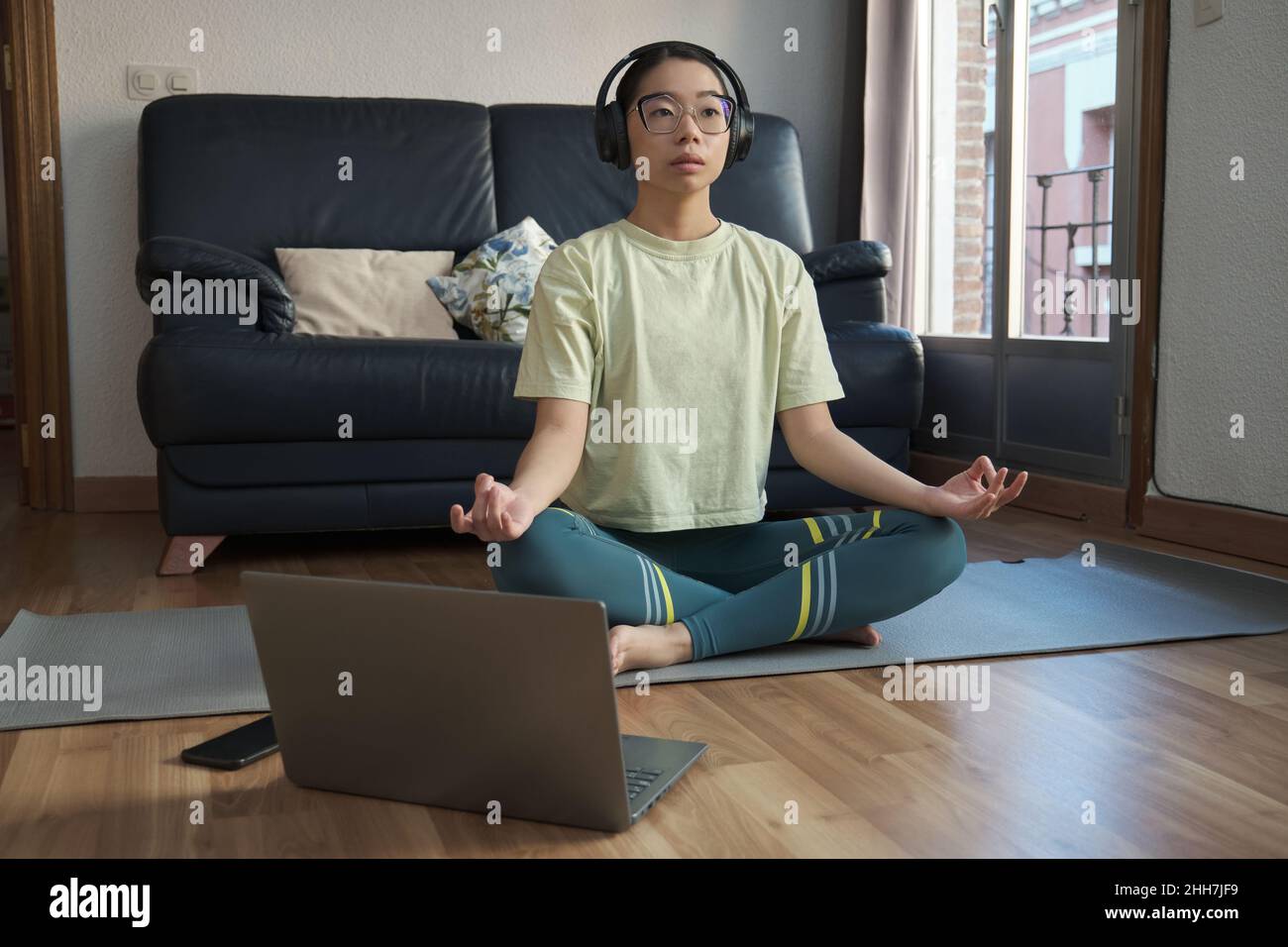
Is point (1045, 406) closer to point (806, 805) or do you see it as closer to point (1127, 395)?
point (1127, 395)

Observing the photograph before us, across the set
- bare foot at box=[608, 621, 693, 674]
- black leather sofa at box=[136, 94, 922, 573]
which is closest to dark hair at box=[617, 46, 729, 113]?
bare foot at box=[608, 621, 693, 674]

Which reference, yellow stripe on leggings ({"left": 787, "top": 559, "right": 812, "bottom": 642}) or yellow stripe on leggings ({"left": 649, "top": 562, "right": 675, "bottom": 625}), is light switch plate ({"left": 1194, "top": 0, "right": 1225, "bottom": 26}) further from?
A: yellow stripe on leggings ({"left": 649, "top": 562, "right": 675, "bottom": 625})

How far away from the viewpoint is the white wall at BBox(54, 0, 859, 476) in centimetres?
323

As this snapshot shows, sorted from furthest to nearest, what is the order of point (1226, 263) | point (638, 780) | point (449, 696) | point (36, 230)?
1. point (36, 230)
2. point (1226, 263)
3. point (638, 780)
4. point (449, 696)

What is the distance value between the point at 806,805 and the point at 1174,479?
71.8 inches

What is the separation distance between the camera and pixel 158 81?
3266 millimetres

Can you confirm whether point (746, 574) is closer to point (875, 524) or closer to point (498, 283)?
point (875, 524)

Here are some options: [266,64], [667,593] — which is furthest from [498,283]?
[667,593]

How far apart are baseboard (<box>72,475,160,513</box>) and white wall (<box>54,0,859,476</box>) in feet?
0.08

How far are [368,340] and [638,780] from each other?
1.56 meters

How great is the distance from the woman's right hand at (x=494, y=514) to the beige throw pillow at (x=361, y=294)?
1665 millimetres

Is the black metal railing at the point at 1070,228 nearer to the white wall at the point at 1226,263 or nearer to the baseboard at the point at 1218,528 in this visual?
the white wall at the point at 1226,263

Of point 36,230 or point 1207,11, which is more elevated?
point 1207,11
